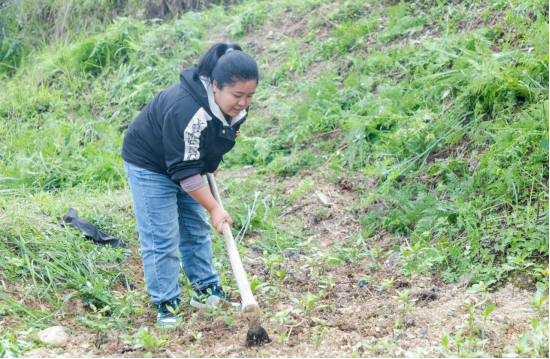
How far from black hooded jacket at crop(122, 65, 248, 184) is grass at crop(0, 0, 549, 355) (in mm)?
949

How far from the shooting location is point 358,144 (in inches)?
183

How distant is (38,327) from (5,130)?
5501mm

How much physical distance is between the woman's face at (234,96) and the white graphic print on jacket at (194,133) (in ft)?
0.38

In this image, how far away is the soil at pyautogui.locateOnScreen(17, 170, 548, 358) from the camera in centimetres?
221

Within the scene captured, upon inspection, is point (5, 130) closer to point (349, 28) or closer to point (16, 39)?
point (16, 39)

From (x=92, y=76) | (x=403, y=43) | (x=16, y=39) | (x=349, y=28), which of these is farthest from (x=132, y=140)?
(x=16, y=39)

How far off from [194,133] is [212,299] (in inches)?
45.0

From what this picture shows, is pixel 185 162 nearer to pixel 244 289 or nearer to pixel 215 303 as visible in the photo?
pixel 244 289

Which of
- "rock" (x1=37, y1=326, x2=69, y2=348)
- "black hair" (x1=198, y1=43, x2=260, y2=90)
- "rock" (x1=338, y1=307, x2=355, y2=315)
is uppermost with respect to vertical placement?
"black hair" (x1=198, y1=43, x2=260, y2=90)

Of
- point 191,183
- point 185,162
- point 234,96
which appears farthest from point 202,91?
point 191,183

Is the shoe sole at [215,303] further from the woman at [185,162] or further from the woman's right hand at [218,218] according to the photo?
the woman's right hand at [218,218]

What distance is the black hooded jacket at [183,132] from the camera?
8.13 feet

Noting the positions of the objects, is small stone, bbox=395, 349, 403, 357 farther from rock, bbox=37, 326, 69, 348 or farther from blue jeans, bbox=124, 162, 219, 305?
rock, bbox=37, 326, 69, 348

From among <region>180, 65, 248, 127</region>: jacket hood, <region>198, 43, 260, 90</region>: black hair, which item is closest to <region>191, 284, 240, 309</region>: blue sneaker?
<region>180, 65, 248, 127</region>: jacket hood
